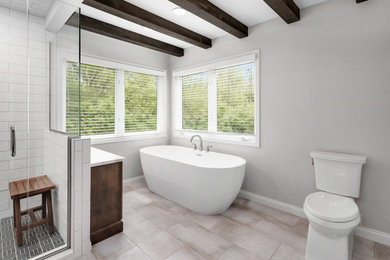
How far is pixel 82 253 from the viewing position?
1845 mm

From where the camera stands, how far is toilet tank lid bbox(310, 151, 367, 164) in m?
2.02

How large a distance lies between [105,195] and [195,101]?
2.36m

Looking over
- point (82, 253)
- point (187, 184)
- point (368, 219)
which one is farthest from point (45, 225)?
point (368, 219)

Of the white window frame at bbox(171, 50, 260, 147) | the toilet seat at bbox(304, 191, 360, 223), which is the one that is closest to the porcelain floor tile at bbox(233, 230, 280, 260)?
the toilet seat at bbox(304, 191, 360, 223)

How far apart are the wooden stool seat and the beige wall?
245 cm

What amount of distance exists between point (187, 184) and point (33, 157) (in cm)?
164

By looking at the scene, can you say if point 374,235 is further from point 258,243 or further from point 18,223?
point 18,223

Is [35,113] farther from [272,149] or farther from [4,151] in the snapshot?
[272,149]

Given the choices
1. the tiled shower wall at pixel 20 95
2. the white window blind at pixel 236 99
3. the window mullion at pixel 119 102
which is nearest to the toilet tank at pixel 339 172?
the white window blind at pixel 236 99

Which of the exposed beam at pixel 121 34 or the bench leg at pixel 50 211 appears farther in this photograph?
the exposed beam at pixel 121 34

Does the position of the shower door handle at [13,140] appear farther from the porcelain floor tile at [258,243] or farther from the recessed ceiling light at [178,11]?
the porcelain floor tile at [258,243]

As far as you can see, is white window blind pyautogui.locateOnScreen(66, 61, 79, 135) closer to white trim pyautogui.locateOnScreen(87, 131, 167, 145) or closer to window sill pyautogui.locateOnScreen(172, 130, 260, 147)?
white trim pyautogui.locateOnScreen(87, 131, 167, 145)

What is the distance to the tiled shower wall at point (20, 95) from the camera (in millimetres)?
1733

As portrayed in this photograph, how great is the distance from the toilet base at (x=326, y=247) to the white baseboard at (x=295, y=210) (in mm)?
493
